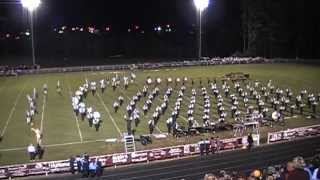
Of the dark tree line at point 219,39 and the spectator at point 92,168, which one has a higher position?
the dark tree line at point 219,39

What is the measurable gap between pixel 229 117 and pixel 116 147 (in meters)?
9.78

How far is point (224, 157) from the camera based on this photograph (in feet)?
79.0

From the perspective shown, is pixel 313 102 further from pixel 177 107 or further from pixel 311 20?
pixel 311 20

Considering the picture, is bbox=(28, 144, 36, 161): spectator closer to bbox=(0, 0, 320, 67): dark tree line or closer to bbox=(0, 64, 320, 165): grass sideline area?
bbox=(0, 64, 320, 165): grass sideline area

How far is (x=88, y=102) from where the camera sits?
40031 millimetres

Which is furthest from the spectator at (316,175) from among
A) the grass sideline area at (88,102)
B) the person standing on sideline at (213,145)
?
the grass sideline area at (88,102)

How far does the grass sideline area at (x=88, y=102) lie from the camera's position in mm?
28031

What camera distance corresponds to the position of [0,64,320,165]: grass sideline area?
28031 mm

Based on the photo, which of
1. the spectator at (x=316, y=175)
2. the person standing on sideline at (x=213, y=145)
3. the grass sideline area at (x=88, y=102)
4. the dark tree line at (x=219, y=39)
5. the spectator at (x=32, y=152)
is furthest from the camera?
the dark tree line at (x=219, y=39)

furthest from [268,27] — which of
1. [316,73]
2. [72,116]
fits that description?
[72,116]

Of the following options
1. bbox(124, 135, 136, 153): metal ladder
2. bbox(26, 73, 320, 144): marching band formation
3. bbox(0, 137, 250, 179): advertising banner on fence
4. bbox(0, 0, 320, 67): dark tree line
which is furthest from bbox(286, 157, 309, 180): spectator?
bbox(0, 0, 320, 67): dark tree line

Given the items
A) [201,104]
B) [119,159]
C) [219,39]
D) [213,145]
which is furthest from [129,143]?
[219,39]

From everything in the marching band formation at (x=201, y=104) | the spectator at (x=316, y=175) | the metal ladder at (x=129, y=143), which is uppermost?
the spectator at (x=316, y=175)

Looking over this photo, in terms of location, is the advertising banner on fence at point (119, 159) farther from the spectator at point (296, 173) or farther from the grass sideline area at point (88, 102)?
the spectator at point (296, 173)
